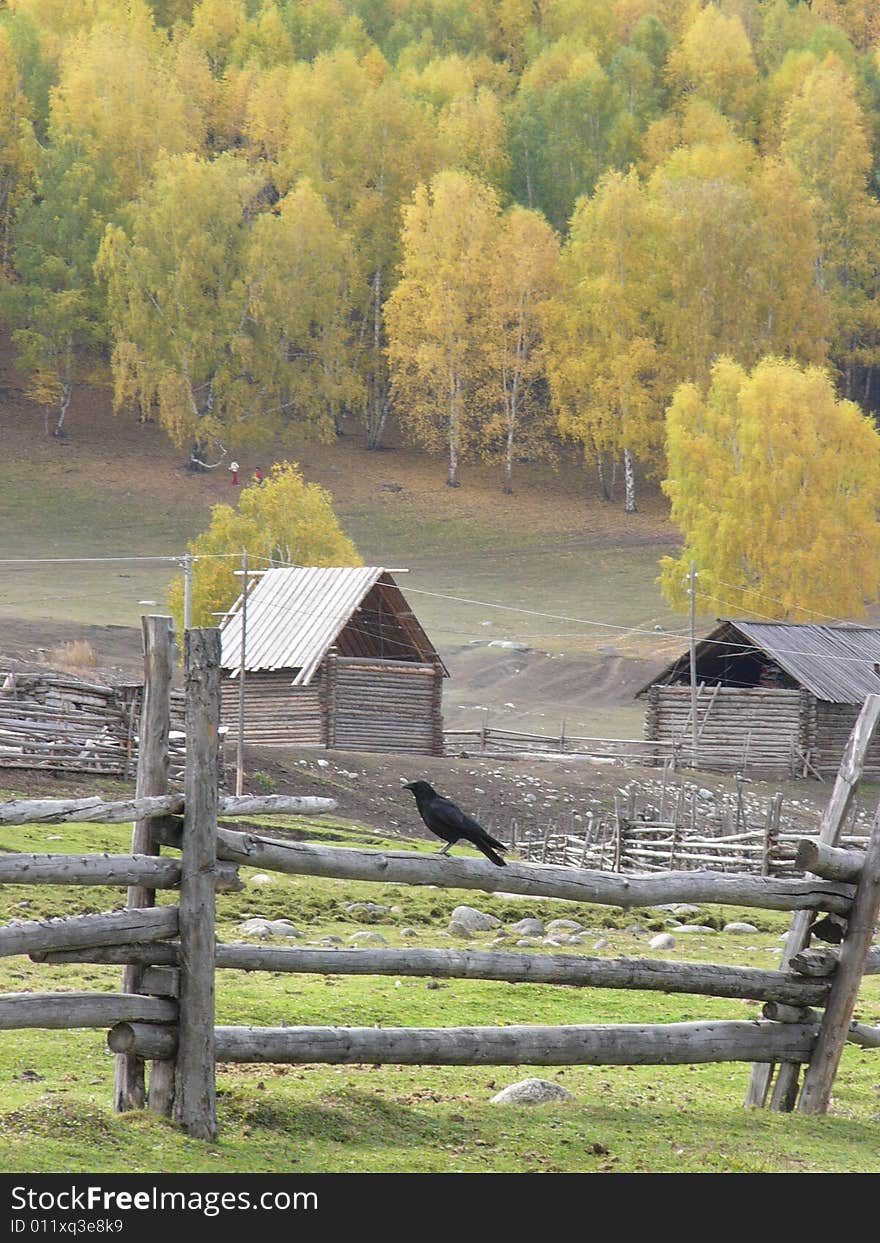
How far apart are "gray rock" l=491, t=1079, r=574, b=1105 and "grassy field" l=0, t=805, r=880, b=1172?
80 millimetres

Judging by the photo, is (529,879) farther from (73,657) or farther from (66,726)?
(73,657)

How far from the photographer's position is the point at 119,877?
7.20 metres

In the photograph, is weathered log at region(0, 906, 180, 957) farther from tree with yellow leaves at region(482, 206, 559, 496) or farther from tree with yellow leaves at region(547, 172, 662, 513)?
tree with yellow leaves at region(482, 206, 559, 496)

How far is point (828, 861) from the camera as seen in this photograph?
28.2 ft

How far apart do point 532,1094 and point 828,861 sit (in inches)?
68.6

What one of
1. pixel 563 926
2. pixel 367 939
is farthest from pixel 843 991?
pixel 563 926

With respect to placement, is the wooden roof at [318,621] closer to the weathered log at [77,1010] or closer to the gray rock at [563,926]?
the gray rock at [563,926]

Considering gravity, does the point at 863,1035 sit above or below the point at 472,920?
above

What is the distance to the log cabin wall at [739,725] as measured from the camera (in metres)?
42.1

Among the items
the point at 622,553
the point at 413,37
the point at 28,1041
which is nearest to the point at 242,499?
the point at 622,553

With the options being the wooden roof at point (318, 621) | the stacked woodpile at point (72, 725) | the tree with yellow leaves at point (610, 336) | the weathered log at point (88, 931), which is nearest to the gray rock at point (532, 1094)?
the weathered log at point (88, 931)
